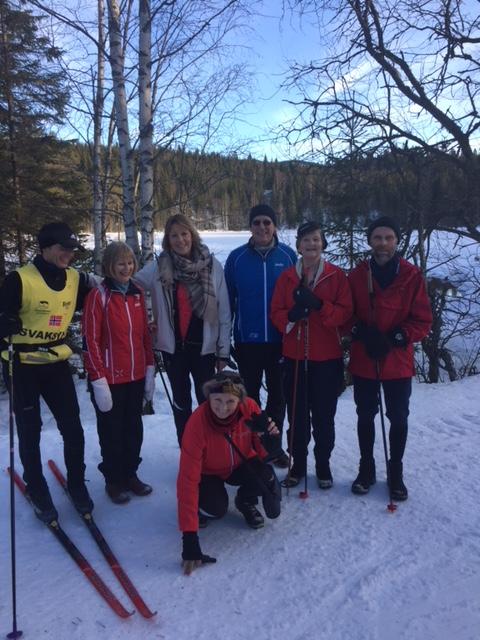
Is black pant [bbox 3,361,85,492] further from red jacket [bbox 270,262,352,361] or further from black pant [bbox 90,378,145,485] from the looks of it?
red jacket [bbox 270,262,352,361]

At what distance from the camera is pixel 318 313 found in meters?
3.46

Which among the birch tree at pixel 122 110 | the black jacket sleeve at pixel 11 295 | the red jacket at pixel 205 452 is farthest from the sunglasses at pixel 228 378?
the birch tree at pixel 122 110

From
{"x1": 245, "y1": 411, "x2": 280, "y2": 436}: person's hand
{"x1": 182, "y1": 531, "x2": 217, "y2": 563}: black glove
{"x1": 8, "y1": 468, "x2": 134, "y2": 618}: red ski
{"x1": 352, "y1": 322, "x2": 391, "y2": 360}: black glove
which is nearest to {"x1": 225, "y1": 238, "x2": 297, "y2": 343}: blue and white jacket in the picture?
{"x1": 352, "y1": 322, "x2": 391, "y2": 360}: black glove

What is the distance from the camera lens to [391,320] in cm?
347

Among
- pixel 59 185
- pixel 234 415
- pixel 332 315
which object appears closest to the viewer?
pixel 234 415

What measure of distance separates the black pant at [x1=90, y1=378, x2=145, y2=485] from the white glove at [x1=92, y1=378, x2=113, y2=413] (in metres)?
0.14

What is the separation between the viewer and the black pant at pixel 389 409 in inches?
138

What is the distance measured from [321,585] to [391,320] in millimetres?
1820

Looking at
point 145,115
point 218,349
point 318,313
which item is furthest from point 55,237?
point 145,115

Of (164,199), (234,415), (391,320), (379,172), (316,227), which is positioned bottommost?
(234,415)

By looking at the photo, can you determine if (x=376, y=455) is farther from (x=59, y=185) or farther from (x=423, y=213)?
(x=59, y=185)

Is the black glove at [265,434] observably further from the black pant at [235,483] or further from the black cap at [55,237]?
the black cap at [55,237]

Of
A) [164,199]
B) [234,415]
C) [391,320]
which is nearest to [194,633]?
[234,415]

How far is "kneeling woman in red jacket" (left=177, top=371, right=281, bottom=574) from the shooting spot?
2862mm
